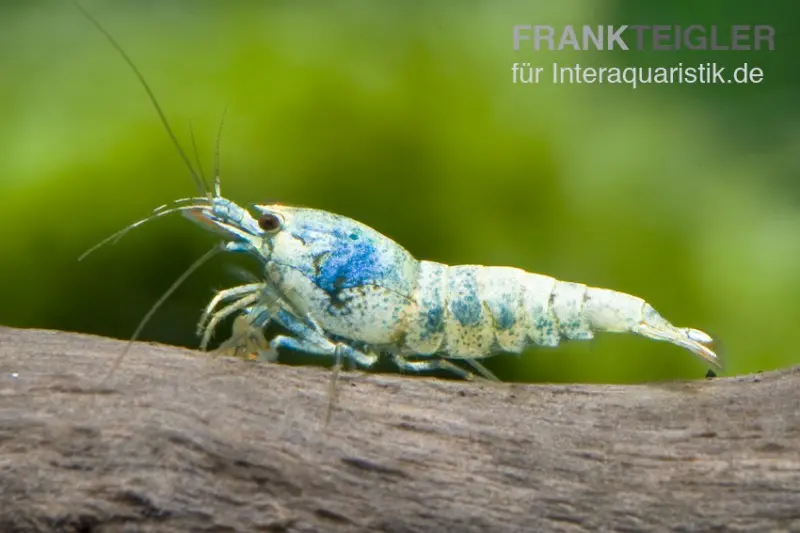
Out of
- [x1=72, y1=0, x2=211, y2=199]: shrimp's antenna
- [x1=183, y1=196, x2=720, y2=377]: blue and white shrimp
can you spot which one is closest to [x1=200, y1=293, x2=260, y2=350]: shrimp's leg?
[x1=183, y1=196, x2=720, y2=377]: blue and white shrimp

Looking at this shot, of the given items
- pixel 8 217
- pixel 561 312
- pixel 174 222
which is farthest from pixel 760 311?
pixel 8 217

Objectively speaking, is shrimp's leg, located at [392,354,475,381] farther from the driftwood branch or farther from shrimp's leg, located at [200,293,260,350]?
shrimp's leg, located at [200,293,260,350]

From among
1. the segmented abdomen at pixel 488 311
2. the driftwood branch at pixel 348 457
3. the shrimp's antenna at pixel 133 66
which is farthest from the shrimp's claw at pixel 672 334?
the shrimp's antenna at pixel 133 66

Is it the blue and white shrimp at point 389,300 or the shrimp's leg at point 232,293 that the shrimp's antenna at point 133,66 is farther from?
the shrimp's leg at point 232,293

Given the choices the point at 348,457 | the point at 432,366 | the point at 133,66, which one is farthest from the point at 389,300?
the point at 133,66

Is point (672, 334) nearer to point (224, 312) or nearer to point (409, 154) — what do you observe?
point (409, 154)

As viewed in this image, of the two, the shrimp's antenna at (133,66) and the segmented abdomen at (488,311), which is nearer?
the segmented abdomen at (488,311)

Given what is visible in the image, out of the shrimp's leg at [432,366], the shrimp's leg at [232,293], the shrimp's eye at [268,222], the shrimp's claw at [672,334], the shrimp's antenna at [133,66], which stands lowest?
the shrimp's leg at [432,366]

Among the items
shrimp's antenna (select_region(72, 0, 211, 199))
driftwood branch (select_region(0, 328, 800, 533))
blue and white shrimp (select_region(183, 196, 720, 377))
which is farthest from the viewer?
shrimp's antenna (select_region(72, 0, 211, 199))
